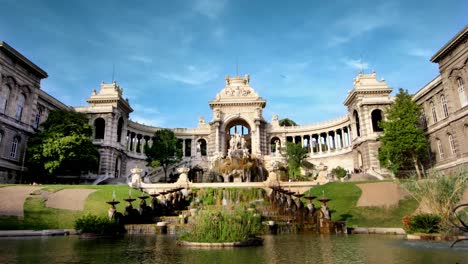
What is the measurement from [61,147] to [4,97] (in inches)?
401

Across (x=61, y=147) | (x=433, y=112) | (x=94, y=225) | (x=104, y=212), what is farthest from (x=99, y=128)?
(x=433, y=112)

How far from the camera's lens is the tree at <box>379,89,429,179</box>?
1603 inches

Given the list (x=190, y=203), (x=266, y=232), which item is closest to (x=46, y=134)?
(x=190, y=203)

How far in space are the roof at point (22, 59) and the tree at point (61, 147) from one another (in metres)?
6.78

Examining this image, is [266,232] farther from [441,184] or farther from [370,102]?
[370,102]

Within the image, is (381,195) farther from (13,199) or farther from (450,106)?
(13,199)

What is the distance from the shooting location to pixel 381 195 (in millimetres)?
26750

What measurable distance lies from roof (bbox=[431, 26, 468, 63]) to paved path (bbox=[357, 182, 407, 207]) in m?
21.1

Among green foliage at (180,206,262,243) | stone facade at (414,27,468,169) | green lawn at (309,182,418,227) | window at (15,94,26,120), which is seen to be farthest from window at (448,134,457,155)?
window at (15,94,26,120)

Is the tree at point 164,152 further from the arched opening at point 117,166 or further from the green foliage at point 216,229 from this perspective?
the green foliage at point 216,229

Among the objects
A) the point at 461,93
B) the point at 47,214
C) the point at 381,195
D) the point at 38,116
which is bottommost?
the point at 47,214

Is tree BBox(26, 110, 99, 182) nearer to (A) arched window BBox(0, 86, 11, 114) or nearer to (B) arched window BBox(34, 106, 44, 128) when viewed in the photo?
(B) arched window BBox(34, 106, 44, 128)

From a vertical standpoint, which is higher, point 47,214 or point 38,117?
point 38,117

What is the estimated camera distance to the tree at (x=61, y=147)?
1559 inches
